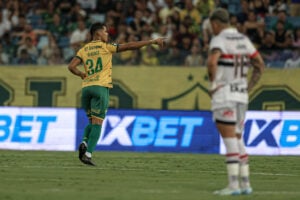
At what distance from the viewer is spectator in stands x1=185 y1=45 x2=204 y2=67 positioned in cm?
2255

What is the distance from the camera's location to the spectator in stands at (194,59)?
888 inches

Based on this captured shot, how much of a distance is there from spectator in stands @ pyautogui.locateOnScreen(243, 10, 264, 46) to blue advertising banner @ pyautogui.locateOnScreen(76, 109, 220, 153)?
9.32 feet

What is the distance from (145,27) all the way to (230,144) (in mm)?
13555

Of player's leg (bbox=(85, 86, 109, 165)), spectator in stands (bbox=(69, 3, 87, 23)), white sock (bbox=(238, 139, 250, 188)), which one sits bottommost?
white sock (bbox=(238, 139, 250, 188))

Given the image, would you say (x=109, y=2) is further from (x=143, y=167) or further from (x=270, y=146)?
(x=143, y=167)

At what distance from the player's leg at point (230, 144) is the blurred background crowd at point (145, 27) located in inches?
412

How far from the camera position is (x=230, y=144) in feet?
38.3

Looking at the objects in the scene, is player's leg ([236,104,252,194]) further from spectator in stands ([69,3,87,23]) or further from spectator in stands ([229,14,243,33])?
spectator in stands ([69,3,87,23])

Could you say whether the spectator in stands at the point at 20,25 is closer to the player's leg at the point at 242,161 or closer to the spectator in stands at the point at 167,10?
the spectator in stands at the point at 167,10

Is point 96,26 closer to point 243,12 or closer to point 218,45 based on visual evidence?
point 218,45

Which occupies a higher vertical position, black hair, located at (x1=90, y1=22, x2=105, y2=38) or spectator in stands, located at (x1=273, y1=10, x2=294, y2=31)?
spectator in stands, located at (x1=273, y1=10, x2=294, y2=31)

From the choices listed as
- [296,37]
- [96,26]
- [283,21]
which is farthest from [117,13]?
[96,26]

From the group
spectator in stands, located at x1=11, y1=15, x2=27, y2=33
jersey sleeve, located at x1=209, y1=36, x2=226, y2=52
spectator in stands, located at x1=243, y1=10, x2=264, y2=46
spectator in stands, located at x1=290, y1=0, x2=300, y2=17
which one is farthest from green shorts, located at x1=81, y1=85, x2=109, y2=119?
spectator in stands, located at x1=290, y1=0, x2=300, y2=17

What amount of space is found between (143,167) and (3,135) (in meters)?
6.95
